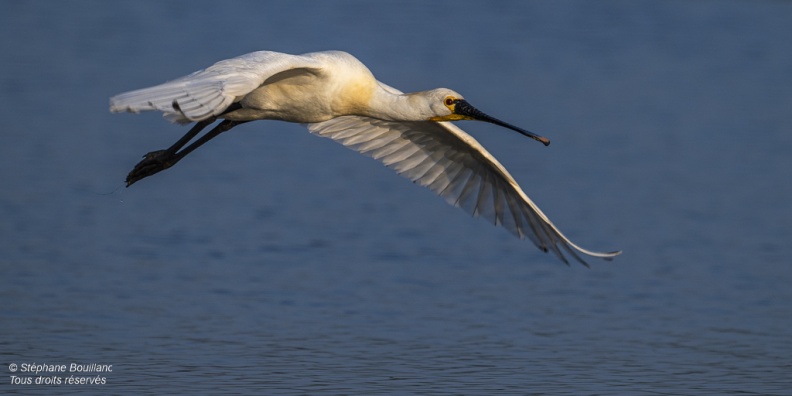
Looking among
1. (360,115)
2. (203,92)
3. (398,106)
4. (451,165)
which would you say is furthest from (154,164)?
(203,92)

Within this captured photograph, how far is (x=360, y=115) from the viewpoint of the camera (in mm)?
12234

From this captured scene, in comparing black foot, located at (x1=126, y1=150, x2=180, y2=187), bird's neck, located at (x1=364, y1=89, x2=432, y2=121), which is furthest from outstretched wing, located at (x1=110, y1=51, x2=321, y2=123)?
black foot, located at (x1=126, y1=150, x2=180, y2=187)

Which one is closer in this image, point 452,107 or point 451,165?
point 452,107

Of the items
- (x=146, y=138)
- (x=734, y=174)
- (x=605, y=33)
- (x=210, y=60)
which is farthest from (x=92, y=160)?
(x=605, y=33)

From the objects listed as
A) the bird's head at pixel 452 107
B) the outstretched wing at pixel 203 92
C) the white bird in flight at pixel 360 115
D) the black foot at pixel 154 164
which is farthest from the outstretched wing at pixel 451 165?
the outstretched wing at pixel 203 92

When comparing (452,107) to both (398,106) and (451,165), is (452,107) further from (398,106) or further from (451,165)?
(451,165)

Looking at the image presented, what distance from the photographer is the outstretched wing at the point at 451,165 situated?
12977 mm

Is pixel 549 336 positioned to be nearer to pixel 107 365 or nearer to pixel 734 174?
pixel 107 365

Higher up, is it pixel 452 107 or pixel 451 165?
pixel 452 107

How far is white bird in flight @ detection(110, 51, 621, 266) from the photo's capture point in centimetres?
970

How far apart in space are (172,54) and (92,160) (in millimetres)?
5443

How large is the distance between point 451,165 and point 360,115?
1.49 meters

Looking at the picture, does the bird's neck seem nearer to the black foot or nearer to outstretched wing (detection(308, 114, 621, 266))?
outstretched wing (detection(308, 114, 621, 266))

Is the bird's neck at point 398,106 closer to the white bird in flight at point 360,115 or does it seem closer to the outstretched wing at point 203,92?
the white bird in flight at point 360,115
